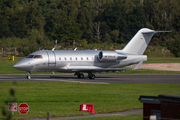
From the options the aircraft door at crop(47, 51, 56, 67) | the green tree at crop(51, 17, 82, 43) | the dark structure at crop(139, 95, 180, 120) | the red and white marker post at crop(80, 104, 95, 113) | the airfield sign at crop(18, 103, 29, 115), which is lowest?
the red and white marker post at crop(80, 104, 95, 113)

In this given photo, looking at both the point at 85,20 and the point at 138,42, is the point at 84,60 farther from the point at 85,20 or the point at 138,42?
the point at 85,20

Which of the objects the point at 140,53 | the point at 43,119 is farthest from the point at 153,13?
the point at 43,119

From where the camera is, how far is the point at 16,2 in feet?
393

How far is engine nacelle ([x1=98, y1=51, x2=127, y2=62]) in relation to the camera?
37059 mm

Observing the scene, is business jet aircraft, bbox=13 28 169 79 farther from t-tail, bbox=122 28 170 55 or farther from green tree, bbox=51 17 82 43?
green tree, bbox=51 17 82 43

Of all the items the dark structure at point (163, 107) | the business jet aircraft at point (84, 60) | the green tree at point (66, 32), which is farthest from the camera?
the green tree at point (66, 32)

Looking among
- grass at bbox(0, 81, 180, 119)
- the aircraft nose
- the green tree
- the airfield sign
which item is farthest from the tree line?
the airfield sign

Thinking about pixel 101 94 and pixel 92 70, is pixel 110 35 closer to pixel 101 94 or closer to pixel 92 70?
pixel 92 70

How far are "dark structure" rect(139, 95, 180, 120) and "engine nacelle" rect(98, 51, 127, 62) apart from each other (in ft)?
80.8

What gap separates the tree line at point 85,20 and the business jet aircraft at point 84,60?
63.5 meters

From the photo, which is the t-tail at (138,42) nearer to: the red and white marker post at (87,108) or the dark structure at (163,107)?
the red and white marker post at (87,108)

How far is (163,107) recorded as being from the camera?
11.6 meters

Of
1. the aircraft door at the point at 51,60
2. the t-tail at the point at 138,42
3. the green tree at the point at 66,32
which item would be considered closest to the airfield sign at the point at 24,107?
the aircraft door at the point at 51,60

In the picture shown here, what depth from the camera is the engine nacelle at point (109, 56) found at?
3706cm
